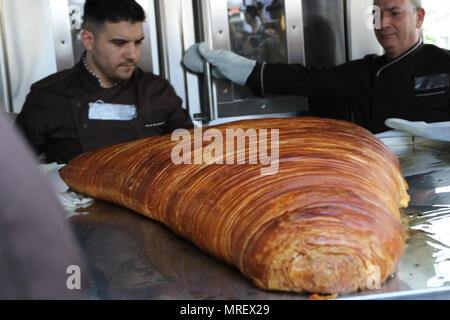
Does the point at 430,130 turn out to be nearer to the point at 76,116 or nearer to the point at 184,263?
the point at 184,263

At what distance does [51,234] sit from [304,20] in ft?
9.12

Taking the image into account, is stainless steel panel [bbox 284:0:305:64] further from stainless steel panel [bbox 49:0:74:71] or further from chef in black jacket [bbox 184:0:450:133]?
stainless steel panel [bbox 49:0:74:71]

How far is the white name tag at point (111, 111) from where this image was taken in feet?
6.83

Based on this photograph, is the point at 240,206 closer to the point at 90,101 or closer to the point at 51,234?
the point at 51,234

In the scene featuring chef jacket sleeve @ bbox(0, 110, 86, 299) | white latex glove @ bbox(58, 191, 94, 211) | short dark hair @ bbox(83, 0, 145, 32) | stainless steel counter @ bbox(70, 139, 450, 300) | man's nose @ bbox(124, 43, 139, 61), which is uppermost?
short dark hair @ bbox(83, 0, 145, 32)

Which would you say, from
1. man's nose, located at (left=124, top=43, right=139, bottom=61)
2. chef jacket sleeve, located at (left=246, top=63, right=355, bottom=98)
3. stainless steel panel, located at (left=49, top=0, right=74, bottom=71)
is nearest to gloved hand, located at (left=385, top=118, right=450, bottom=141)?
chef jacket sleeve, located at (left=246, top=63, right=355, bottom=98)

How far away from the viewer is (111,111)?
212 centimetres

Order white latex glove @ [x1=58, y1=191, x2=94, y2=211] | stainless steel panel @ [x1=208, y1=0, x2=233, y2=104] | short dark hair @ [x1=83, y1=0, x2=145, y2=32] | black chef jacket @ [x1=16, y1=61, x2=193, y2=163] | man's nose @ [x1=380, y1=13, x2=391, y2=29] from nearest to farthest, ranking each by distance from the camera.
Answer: white latex glove @ [x1=58, y1=191, x2=94, y2=211], black chef jacket @ [x1=16, y1=61, x2=193, y2=163], short dark hair @ [x1=83, y1=0, x2=145, y2=32], man's nose @ [x1=380, y1=13, x2=391, y2=29], stainless steel panel @ [x1=208, y1=0, x2=233, y2=104]

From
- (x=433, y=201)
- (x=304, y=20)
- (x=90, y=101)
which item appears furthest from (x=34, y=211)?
(x=304, y=20)

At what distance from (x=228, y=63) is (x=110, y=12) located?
64 centimetres

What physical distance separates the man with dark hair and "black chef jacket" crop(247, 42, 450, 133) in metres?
0.58

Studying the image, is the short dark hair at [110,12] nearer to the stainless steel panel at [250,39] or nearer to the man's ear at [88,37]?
the man's ear at [88,37]

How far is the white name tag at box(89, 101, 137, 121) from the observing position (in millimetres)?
2082

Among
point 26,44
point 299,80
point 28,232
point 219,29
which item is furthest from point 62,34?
point 28,232
